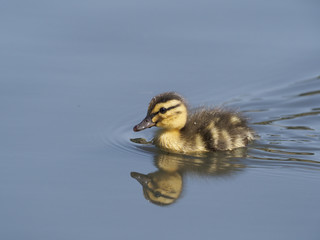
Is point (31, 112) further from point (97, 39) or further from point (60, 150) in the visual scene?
point (97, 39)

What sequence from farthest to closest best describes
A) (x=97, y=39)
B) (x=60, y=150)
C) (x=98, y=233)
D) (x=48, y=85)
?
(x=97, y=39) → (x=48, y=85) → (x=60, y=150) → (x=98, y=233)

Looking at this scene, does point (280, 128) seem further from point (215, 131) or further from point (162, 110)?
point (162, 110)

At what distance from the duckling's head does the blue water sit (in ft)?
0.68

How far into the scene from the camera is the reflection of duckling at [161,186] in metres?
4.68

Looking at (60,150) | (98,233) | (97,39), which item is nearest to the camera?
(98,233)

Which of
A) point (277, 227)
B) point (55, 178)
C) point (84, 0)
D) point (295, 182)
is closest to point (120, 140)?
point (55, 178)

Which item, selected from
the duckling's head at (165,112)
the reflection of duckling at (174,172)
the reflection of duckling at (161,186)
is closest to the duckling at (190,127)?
the duckling's head at (165,112)

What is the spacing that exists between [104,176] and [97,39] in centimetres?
255

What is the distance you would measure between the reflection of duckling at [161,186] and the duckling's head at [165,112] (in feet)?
2.18

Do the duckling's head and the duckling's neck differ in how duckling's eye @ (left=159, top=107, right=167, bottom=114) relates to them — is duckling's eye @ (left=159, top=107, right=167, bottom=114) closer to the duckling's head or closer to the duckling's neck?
the duckling's head

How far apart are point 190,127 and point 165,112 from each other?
12.1 inches

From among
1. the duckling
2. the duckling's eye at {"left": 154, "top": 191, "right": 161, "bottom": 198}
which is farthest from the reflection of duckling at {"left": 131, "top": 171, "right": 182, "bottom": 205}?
the duckling

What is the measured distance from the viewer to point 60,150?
5402 millimetres

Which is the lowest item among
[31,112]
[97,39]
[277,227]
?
[277,227]
